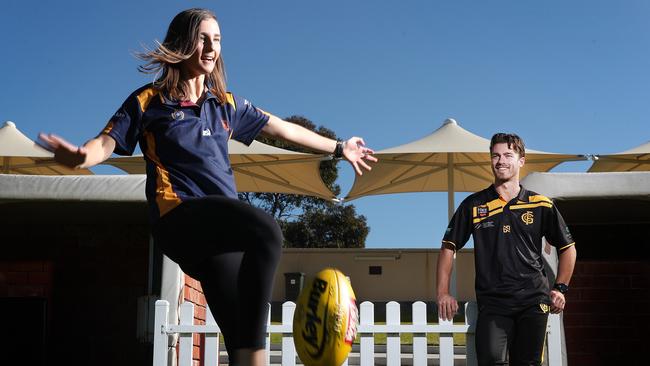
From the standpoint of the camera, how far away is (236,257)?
2.40m

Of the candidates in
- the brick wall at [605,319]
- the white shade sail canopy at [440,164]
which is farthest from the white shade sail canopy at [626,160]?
the brick wall at [605,319]

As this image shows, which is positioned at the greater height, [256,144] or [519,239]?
[256,144]

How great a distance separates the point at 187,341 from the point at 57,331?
8.26ft

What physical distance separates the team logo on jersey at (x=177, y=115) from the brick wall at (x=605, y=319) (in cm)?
562

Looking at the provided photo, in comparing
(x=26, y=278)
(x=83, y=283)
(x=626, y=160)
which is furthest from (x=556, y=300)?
(x=626, y=160)

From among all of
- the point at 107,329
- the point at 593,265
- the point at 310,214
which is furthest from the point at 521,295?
the point at 310,214

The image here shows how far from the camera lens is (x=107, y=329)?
7.35m

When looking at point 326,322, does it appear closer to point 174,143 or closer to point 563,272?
point 174,143

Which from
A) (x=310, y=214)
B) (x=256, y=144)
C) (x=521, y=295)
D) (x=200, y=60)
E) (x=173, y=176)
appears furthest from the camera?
(x=310, y=214)

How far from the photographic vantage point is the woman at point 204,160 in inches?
94.1

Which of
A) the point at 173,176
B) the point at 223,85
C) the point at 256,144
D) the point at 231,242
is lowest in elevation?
the point at 231,242

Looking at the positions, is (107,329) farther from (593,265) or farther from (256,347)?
(256,347)

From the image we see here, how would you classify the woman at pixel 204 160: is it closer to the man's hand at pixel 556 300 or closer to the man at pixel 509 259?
the man at pixel 509 259

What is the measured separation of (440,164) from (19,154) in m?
7.18
